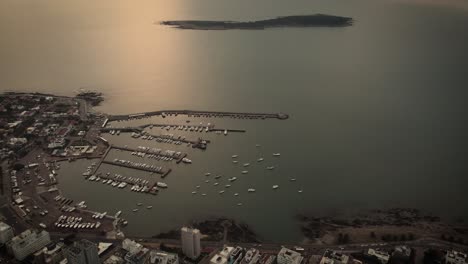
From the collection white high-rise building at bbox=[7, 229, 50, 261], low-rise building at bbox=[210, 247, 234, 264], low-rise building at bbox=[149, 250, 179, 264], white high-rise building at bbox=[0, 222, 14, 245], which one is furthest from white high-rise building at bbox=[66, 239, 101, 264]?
low-rise building at bbox=[210, 247, 234, 264]

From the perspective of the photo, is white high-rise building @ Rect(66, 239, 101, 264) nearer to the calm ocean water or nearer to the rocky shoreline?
the calm ocean water

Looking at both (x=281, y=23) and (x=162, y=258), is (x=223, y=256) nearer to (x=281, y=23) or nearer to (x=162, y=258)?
(x=162, y=258)

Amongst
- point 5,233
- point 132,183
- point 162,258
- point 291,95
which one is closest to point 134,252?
point 162,258

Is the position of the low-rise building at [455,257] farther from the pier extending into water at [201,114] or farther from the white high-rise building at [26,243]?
the white high-rise building at [26,243]

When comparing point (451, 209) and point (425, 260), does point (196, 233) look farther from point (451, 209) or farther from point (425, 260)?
point (451, 209)

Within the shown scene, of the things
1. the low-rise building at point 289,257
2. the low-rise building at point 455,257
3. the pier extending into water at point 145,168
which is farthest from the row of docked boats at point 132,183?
the low-rise building at point 455,257
